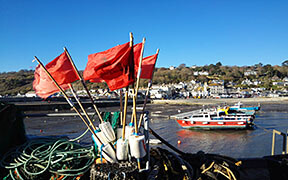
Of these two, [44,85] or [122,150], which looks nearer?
[122,150]

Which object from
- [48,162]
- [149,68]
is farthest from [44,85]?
[149,68]

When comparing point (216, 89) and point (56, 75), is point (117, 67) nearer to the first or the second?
point (56, 75)

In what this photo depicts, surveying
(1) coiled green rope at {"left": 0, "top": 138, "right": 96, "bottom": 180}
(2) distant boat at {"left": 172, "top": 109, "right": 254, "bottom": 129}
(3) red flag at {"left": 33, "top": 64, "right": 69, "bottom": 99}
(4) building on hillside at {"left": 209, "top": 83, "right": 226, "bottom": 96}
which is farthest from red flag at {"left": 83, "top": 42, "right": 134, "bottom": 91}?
(4) building on hillside at {"left": 209, "top": 83, "right": 226, "bottom": 96}

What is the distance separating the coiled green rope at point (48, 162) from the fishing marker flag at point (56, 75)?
902 mm

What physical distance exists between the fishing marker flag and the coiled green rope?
2.96ft

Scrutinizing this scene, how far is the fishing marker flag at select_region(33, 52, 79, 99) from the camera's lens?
3859mm

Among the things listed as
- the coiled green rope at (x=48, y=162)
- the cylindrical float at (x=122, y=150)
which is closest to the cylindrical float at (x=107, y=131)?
the cylindrical float at (x=122, y=150)

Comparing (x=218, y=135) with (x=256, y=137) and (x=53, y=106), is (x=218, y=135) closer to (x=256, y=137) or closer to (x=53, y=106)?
(x=256, y=137)

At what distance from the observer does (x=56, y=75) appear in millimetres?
3857

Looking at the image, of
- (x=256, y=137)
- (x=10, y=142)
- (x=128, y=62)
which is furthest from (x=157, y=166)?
(x=256, y=137)

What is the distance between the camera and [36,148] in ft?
12.0

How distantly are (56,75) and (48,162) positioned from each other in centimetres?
138

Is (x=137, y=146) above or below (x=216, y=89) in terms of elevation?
below

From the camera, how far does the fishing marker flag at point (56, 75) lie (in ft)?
12.7
